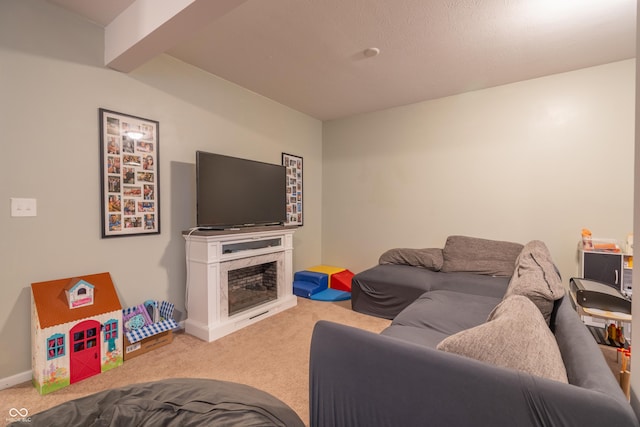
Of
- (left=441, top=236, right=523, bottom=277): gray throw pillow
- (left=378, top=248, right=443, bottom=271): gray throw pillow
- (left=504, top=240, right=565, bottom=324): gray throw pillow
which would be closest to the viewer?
(left=504, top=240, right=565, bottom=324): gray throw pillow

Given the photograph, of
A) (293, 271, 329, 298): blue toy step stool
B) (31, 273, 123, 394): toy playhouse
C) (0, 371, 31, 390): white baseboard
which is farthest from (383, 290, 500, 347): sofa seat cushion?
(0, 371, 31, 390): white baseboard

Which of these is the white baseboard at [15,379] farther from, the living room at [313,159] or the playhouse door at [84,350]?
the playhouse door at [84,350]

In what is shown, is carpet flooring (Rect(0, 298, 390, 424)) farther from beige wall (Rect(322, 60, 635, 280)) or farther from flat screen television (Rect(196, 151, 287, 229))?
beige wall (Rect(322, 60, 635, 280))

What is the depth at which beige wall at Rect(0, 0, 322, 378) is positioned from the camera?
1956 millimetres

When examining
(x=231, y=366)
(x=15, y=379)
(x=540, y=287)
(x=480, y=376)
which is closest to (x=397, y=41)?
(x=540, y=287)

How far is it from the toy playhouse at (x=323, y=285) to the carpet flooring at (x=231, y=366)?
0.81 m

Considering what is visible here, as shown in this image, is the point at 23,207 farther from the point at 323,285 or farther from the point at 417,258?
the point at 417,258

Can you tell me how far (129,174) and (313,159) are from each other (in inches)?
110

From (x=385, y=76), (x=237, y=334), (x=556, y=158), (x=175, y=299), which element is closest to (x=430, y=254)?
(x=556, y=158)

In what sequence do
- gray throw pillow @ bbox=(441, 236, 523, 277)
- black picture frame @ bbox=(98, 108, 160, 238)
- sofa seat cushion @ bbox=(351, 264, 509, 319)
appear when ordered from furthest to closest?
gray throw pillow @ bbox=(441, 236, 523, 277) → sofa seat cushion @ bbox=(351, 264, 509, 319) → black picture frame @ bbox=(98, 108, 160, 238)

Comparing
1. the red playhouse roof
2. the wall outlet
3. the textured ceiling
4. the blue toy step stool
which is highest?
the textured ceiling

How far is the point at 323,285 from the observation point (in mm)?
4074

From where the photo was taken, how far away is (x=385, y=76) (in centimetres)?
322

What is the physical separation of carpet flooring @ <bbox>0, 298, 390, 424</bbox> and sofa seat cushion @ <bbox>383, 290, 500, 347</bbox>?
0.75 meters
